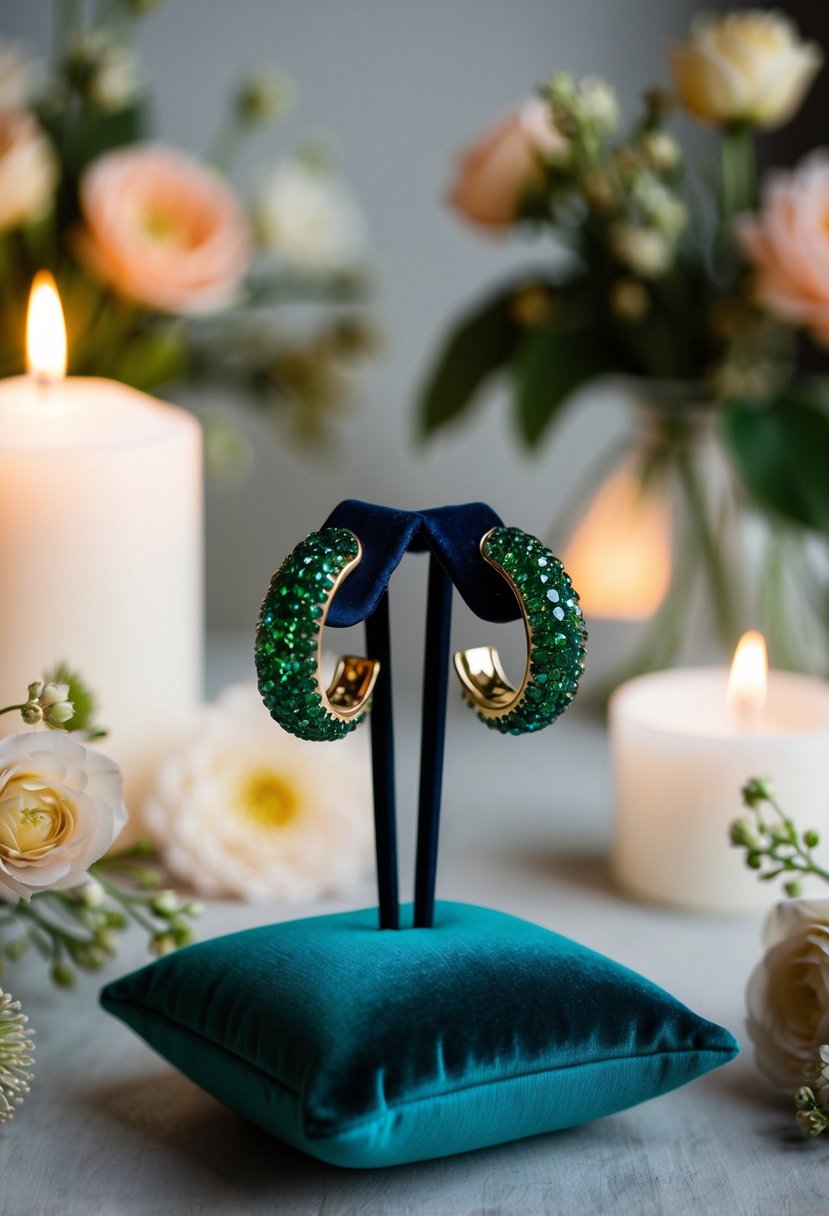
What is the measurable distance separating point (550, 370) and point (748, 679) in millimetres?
288

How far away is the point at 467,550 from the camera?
0.41m

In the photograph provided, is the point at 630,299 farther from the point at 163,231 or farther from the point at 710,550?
the point at 163,231

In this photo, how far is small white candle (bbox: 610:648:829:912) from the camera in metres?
0.58

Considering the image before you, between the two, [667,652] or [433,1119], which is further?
[667,652]

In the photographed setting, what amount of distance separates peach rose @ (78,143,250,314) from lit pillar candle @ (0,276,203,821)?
0.19 metres

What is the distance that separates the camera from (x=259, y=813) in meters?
0.62

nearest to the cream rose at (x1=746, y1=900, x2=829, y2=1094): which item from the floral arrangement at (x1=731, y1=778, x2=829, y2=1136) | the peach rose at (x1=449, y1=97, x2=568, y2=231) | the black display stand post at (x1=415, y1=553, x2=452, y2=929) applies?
the floral arrangement at (x1=731, y1=778, x2=829, y2=1136)

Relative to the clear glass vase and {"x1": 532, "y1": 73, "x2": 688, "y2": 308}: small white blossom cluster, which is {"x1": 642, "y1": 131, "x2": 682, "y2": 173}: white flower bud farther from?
the clear glass vase

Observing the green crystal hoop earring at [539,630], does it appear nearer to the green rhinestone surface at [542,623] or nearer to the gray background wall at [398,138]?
the green rhinestone surface at [542,623]

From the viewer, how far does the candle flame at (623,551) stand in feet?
2.84

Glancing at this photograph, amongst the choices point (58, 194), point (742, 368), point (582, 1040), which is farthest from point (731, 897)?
point (58, 194)

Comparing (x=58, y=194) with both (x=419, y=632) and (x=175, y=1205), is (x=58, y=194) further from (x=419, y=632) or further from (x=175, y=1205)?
(x=175, y=1205)

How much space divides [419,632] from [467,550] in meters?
0.59

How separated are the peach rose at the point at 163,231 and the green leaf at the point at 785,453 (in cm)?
31
